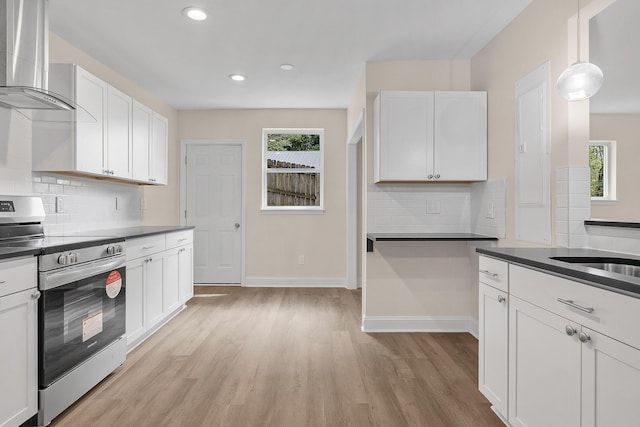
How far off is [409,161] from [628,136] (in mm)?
1577

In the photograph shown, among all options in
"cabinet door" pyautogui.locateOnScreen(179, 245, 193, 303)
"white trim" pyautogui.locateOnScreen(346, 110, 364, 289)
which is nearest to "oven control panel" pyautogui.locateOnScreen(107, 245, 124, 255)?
"cabinet door" pyautogui.locateOnScreen(179, 245, 193, 303)

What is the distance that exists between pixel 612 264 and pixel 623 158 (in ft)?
1.88

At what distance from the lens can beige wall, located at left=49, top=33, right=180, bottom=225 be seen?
3.19 meters

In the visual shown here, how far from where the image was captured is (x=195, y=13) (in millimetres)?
2744

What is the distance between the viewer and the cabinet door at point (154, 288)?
10.6 ft

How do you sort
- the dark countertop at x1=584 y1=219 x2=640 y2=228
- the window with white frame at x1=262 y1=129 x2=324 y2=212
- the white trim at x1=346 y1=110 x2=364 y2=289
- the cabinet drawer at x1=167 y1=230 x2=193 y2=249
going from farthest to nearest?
the window with white frame at x1=262 y1=129 x2=324 y2=212, the white trim at x1=346 y1=110 x2=364 y2=289, the cabinet drawer at x1=167 y1=230 x2=193 y2=249, the dark countertop at x1=584 y1=219 x2=640 y2=228

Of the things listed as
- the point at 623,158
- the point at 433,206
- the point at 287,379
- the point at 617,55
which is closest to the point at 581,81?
the point at 617,55

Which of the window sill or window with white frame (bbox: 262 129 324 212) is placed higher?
window with white frame (bbox: 262 129 324 212)

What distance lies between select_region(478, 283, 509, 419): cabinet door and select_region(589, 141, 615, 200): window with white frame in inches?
32.0

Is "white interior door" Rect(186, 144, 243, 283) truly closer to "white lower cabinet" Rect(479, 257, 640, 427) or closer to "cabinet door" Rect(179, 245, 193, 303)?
"cabinet door" Rect(179, 245, 193, 303)

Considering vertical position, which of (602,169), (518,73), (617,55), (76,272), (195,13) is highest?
(195,13)

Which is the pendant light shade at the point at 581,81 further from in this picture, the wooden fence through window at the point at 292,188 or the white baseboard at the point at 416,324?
the wooden fence through window at the point at 292,188

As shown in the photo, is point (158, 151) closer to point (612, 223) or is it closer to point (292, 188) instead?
point (292, 188)

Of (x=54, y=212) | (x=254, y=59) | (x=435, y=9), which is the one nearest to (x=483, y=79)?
(x=435, y=9)
